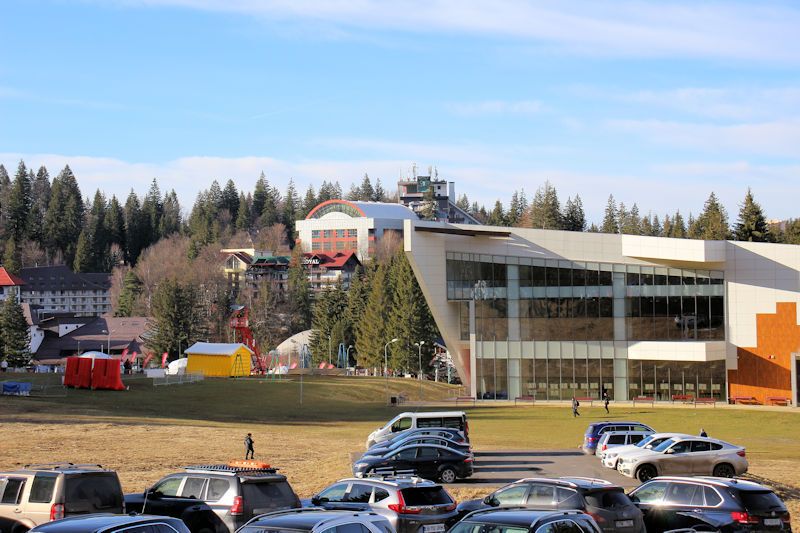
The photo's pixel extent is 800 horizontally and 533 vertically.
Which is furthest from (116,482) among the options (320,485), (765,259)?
(765,259)

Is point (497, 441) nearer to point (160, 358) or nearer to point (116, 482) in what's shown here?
point (116, 482)

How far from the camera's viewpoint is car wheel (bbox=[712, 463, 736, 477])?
2947cm

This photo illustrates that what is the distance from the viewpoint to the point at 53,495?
1777cm

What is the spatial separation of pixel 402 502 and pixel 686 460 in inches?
519

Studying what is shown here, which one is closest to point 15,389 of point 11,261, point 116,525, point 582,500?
point 582,500

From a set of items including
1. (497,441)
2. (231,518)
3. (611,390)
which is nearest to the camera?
(231,518)

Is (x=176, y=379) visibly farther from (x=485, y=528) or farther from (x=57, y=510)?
(x=485, y=528)

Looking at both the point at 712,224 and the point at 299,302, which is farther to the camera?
the point at 299,302

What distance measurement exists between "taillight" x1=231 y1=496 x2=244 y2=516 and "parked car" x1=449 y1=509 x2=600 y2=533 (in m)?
5.03

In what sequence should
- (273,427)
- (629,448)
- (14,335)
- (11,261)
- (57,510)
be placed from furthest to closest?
(11,261)
(14,335)
(273,427)
(629,448)
(57,510)

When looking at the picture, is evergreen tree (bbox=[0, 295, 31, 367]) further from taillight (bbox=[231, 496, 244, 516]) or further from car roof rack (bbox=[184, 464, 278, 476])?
taillight (bbox=[231, 496, 244, 516])

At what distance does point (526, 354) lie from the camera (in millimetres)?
78188

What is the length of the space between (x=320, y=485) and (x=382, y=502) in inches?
377

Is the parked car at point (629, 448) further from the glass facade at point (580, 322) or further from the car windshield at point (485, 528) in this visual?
the glass facade at point (580, 322)
